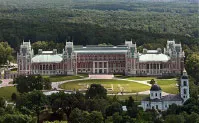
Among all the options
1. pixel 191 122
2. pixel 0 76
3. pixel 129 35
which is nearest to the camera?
pixel 191 122

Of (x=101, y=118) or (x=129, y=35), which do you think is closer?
(x=101, y=118)

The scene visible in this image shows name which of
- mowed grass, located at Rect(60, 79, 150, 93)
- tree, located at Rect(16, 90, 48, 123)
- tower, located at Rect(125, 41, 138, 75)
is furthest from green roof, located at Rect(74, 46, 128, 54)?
tree, located at Rect(16, 90, 48, 123)

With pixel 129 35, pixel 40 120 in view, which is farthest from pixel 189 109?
pixel 129 35

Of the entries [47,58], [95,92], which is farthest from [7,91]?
[47,58]

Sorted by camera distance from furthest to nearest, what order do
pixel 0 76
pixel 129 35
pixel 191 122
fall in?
pixel 129 35, pixel 0 76, pixel 191 122

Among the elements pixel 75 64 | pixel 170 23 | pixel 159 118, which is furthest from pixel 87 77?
pixel 170 23

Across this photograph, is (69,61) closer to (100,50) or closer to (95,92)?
(100,50)

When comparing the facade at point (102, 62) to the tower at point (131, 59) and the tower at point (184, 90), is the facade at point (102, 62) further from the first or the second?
the tower at point (184, 90)

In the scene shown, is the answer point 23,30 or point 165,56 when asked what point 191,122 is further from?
point 23,30
